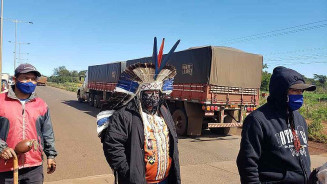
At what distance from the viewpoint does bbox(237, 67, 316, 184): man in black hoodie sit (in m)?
2.20

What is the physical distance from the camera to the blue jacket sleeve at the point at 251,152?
2197 millimetres

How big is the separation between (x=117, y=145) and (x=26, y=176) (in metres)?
1.09

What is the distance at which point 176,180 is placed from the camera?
2613 mm

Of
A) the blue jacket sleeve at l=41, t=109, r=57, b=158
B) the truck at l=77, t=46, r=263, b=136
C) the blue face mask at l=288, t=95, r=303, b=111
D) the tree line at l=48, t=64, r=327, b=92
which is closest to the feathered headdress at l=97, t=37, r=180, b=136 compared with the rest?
the blue jacket sleeve at l=41, t=109, r=57, b=158

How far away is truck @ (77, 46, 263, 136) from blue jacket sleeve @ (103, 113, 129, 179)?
19.8 feet

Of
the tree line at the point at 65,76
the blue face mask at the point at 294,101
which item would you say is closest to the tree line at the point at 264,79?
the tree line at the point at 65,76

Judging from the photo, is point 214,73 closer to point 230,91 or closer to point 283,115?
point 230,91

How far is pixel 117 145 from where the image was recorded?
7.68 feet

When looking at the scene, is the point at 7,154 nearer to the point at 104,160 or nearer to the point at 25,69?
the point at 25,69

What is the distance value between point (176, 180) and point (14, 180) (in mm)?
1505

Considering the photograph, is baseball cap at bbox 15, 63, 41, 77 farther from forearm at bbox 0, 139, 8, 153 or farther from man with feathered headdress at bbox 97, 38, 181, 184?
man with feathered headdress at bbox 97, 38, 181, 184

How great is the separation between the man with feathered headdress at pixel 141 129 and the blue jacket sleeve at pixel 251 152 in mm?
681

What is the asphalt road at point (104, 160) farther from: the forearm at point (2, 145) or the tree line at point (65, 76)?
the tree line at point (65, 76)

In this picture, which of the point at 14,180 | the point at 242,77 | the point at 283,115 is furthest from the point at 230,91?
the point at 14,180
